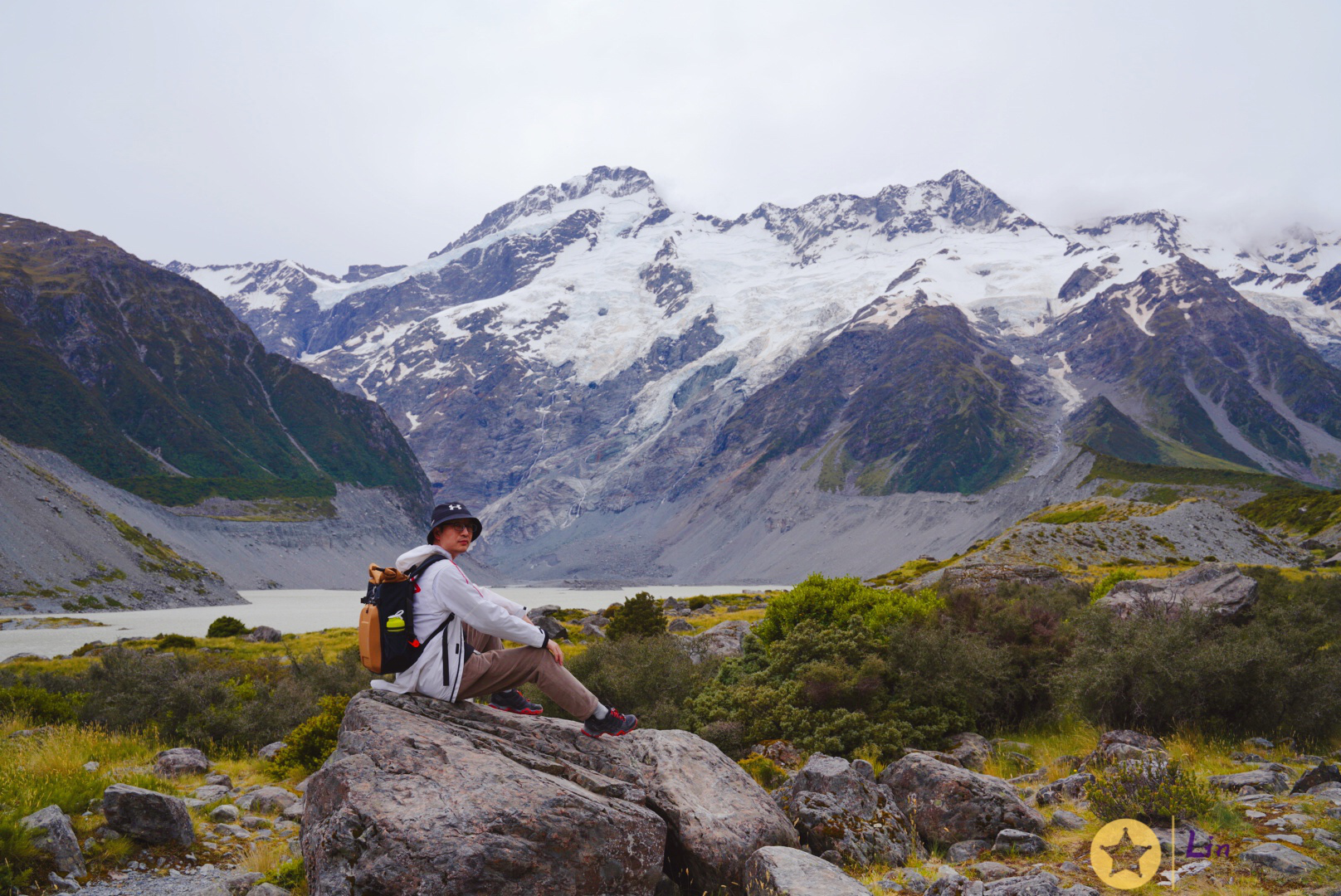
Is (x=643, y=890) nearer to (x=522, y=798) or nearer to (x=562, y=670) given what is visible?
(x=522, y=798)

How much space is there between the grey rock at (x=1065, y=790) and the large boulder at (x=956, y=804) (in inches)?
24.8

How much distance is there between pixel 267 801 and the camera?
39.8 ft

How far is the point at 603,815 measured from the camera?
25.6ft

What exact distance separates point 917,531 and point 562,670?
7200 inches

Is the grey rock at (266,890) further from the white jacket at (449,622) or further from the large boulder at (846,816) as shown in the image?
the large boulder at (846,816)

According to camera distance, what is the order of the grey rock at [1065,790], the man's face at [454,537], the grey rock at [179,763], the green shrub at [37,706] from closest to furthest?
the man's face at [454,537], the grey rock at [1065,790], the grey rock at [179,763], the green shrub at [37,706]

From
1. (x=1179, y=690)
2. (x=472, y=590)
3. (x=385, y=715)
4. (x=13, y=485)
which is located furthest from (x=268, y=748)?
(x=13, y=485)

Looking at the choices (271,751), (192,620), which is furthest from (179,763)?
(192,620)

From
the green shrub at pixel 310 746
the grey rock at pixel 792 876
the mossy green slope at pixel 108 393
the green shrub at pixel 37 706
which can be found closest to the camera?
the grey rock at pixel 792 876

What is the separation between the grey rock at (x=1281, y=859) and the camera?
691 centimetres

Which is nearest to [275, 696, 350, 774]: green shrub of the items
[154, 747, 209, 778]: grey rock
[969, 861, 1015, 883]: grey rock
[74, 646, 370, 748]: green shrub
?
[154, 747, 209, 778]: grey rock

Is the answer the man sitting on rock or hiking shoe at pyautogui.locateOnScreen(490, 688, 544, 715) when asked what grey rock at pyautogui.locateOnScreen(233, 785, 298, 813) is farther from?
hiking shoe at pyautogui.locateOnScreen(490, 688, 544, 715)

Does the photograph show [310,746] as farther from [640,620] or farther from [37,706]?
[640,620]

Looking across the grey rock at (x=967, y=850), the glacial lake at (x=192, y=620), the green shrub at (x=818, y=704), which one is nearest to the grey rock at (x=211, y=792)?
the green shrub at (x=818, y=704)
